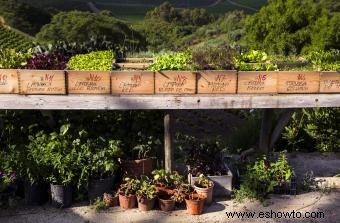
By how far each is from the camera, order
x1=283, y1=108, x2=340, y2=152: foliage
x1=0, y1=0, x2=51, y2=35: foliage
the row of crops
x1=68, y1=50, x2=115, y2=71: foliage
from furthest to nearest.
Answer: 1. x1=0, y1=0, x2=51, y2=35: foliage
2. the row of crops
3. x1=283, y1=108, x2=340, y2=152: foliage
4. x1=68, y1=50, x2=115, y2=71: foliage

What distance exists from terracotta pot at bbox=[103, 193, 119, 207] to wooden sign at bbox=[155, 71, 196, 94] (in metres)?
1.50

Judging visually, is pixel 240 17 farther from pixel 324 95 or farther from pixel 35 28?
pixel 324 95

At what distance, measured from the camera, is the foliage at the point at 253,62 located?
603 cm

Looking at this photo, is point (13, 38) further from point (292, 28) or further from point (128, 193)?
point (128, 193)

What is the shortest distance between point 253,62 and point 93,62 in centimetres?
215

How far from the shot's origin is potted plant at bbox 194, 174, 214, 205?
238 inches

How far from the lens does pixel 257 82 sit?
587 centimetres

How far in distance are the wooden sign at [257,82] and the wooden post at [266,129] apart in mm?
1223

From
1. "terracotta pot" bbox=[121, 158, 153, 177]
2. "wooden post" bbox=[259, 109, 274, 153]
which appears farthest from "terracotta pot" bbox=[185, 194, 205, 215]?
"wooden post" bbox=[259, 109, 274, 153]

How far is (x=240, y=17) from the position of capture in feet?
145

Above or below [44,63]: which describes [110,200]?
below

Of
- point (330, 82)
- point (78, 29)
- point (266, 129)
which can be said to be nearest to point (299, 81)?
point (330, 82)

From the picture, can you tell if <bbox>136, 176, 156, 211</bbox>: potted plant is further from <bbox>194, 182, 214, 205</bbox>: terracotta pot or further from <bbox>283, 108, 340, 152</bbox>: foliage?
<bbox>283, 108, 340, 152</bbox>: foliage

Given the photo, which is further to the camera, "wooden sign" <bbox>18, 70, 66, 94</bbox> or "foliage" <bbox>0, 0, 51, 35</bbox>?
"foliage" <bbox>0, 0, 51, 35</bbox>
